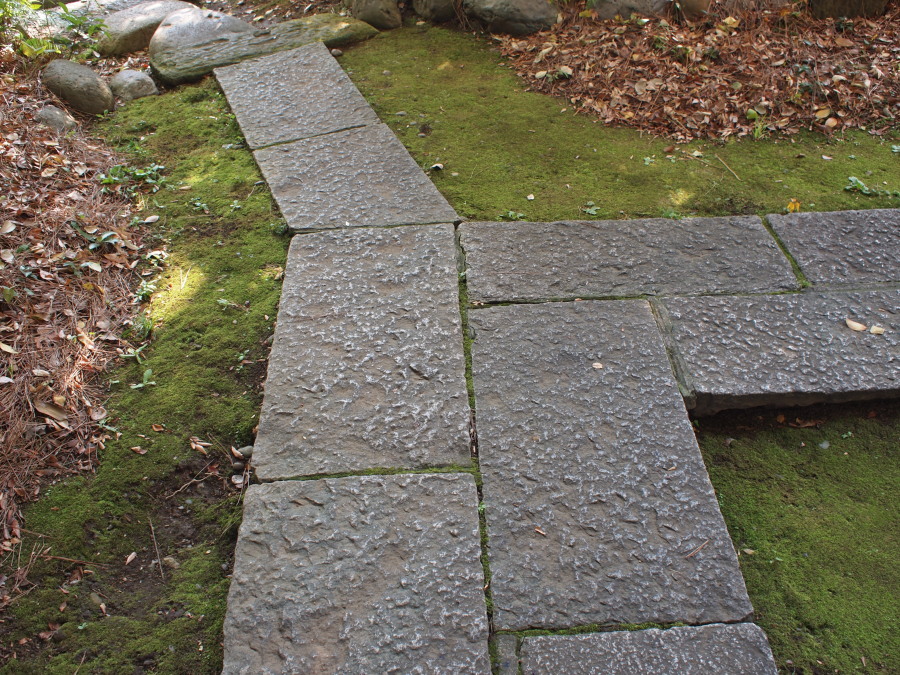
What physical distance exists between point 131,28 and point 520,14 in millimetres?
2371

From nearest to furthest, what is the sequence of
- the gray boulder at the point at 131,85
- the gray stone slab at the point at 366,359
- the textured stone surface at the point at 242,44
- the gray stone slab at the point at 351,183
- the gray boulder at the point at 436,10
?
the gray stone slab at the point at 366,359 < the gray stone slab at the point at 351,183 < the gray boulder at the point at 131,85 < the textured stone surface at the point at 242,44 < the gray boulder at the point at 436,10

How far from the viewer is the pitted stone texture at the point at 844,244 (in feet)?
7.03

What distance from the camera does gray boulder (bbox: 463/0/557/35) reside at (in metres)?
3.67

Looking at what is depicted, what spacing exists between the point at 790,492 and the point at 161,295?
2055 mm

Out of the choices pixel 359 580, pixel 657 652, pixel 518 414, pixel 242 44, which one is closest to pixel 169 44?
pixel 242 44

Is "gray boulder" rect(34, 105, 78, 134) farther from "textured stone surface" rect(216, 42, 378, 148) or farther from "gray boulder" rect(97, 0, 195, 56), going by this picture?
"gray boulder" rect(97, 0, 195, 56)

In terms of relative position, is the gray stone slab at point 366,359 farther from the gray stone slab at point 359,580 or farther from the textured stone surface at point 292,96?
the textured stone surface at point 292,96

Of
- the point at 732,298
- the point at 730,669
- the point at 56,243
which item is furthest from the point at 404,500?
the point at 56,243

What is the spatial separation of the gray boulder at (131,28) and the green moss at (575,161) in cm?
164

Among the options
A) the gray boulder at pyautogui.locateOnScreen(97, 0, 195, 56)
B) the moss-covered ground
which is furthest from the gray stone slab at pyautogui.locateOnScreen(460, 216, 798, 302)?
the gray boulder at pyautogui.locateOnScreen(97, 0, 195, 56)

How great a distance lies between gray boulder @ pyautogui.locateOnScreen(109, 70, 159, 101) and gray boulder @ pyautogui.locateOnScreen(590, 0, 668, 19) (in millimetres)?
2480

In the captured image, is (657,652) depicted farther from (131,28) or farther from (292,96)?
(131,28)

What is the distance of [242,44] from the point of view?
374 cm

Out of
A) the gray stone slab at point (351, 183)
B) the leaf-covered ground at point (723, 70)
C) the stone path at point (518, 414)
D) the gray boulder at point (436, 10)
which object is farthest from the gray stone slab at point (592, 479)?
the gray boulder at point (436, 10)
